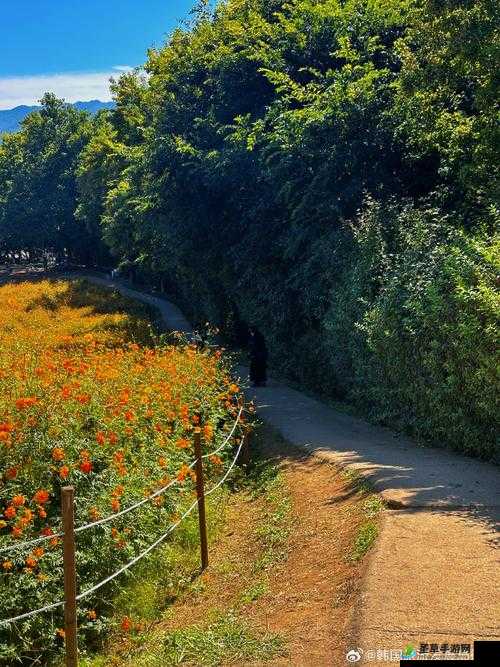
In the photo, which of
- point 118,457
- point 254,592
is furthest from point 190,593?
point 118,457

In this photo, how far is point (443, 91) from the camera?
1352 cm

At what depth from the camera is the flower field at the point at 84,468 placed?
16.2 feet

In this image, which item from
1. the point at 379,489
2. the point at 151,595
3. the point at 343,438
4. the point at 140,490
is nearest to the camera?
the point at 151,595

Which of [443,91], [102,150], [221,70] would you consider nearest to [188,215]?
[221,70]

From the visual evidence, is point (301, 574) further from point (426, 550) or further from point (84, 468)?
point (84, 468)

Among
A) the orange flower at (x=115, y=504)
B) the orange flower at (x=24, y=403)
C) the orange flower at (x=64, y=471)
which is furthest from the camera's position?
the orange flower at (x=24, y=403)

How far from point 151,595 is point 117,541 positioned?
754 millimetres

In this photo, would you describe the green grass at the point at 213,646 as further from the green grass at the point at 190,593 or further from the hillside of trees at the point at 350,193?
the hillside of trees at the point at 350,193

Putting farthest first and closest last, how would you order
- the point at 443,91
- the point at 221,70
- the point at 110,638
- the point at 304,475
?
the point at 221,70 < the point at 443,91 < the point at 304,475 < the point at 110,638

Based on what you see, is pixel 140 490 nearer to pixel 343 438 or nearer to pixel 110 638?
pixel 110 638

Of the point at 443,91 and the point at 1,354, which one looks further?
the point at 443,91

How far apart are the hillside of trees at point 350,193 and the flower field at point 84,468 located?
128 inches

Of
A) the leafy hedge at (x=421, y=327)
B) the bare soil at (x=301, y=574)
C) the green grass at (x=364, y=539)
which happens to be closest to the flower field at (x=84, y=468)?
the bare soil at (x=301, y=574)

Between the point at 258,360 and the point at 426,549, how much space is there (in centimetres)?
1056
